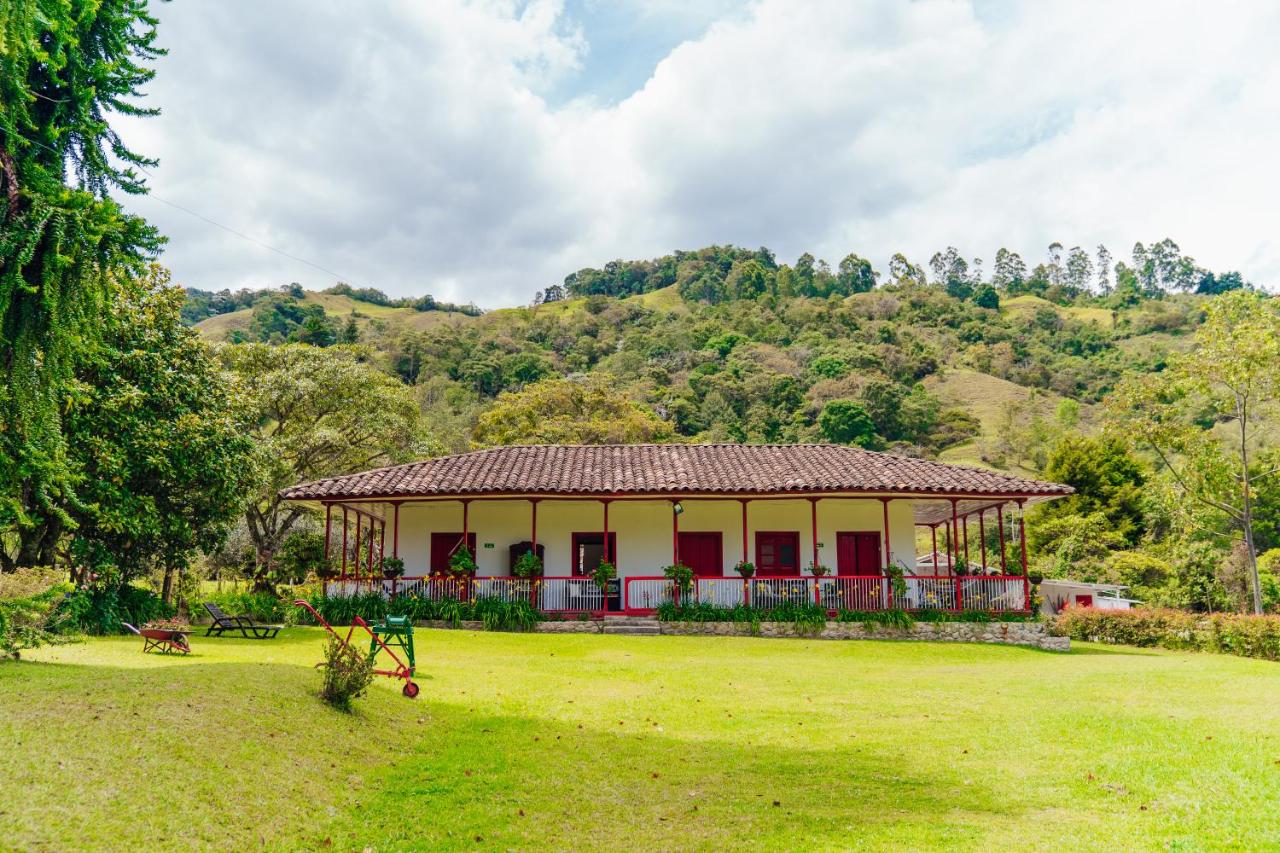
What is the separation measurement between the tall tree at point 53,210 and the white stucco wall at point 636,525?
1496 centimetres

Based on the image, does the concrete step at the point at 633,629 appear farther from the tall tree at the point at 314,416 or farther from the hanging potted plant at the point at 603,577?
the tall tree at the point at 314,416

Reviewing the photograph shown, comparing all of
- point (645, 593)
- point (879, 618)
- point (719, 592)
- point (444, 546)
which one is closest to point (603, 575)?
point (645, 593)

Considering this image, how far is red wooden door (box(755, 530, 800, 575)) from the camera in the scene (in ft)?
76.4

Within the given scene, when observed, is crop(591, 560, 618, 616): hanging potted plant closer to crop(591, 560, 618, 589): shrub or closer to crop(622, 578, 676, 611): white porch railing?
crop(591, 560, 618, 589): shrub

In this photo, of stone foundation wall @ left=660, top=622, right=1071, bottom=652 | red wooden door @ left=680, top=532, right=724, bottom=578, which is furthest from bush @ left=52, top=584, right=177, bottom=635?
red wooden door @ left=680, top=532, right=724, bottom=578

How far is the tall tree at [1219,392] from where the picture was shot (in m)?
23.1

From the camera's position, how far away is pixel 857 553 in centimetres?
2333

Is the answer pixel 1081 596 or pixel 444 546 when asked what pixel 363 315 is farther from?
pixel 1081 596

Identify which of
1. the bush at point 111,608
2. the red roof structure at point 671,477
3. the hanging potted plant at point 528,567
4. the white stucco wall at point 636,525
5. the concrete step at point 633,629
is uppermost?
the red roof structure at point 671,477

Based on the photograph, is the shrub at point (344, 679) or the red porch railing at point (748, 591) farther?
the red porch railing at point (748, 591)

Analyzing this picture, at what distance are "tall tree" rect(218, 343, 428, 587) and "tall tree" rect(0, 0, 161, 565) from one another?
21.4m

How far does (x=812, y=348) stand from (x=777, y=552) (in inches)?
2143

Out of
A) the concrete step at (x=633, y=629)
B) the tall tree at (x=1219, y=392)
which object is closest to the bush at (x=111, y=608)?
the concrete step at (x=633, y=629)

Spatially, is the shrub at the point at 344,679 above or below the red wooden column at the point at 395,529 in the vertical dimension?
below
